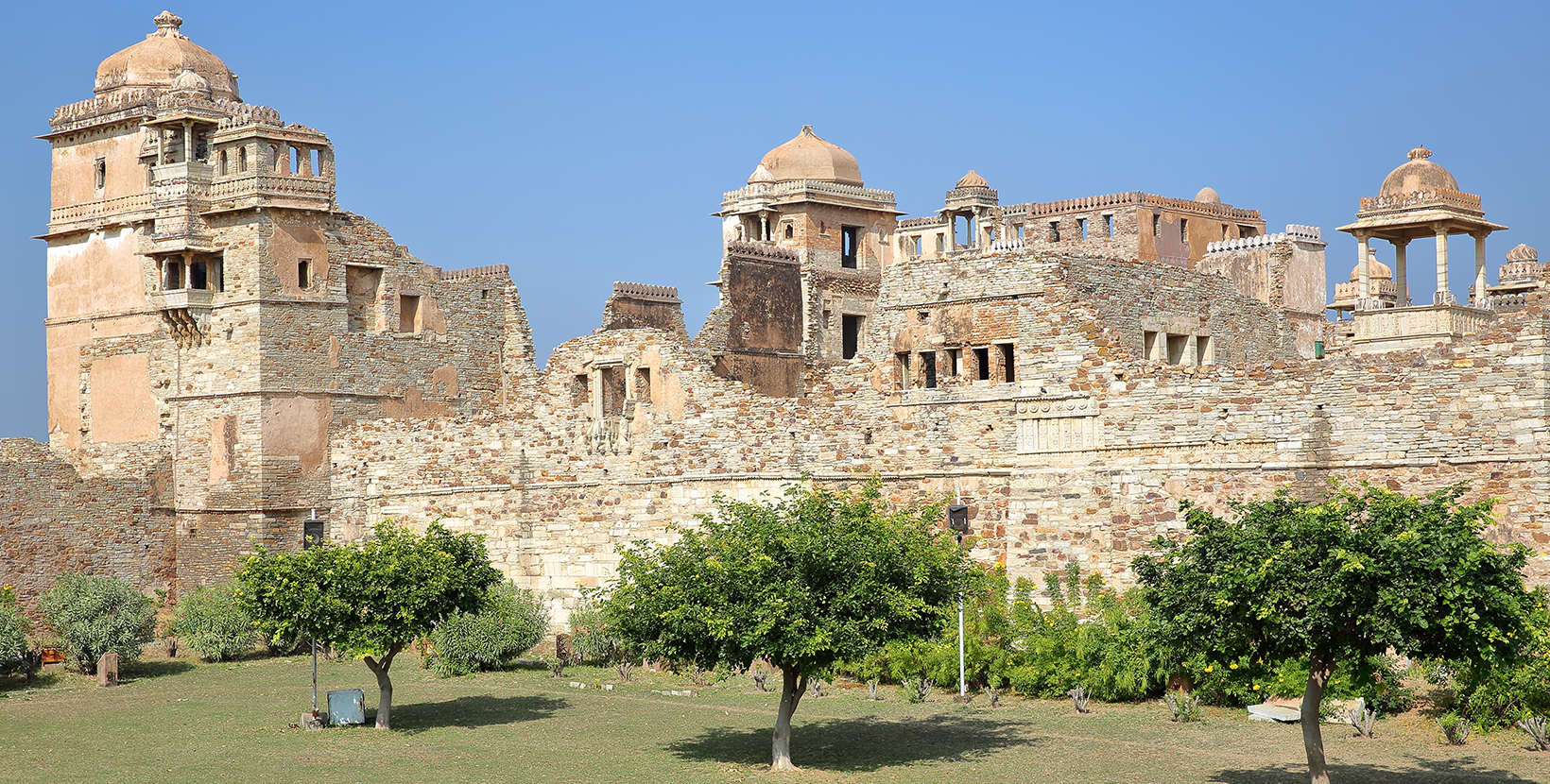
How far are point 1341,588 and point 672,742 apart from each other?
8.15 m

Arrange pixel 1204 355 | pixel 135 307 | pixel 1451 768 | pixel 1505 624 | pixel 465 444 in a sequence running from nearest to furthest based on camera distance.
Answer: pixel 1505 624, pixel 1451 768, pixel 1204 355, pixel 465 444, pixel 135 307

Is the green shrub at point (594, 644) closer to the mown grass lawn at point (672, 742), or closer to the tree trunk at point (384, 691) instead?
the mown grass lawn at point (672, 742)

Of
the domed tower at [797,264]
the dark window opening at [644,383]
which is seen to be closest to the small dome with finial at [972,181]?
the domed tower at [797,264]

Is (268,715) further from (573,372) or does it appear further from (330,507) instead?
(330,507)

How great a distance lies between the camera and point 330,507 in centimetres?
3359

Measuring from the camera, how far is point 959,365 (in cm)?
2466

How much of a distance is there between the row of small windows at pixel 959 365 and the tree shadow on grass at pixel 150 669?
12.5 metres

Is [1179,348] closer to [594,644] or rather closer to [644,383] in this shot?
[644,383]

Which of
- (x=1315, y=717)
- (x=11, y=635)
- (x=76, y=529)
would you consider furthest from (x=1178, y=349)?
(x=76, y=529)

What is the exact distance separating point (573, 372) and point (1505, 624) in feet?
60.0

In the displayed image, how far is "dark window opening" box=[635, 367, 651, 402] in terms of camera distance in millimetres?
28438

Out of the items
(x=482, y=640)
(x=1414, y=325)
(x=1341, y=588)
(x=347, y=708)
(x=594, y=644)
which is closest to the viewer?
(x=1341, y=588)

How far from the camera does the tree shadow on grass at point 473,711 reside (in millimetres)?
21109

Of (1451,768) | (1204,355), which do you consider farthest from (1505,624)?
(1204,355)
